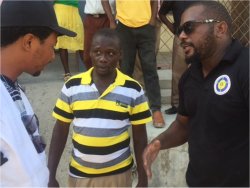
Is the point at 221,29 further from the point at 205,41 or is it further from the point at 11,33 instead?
the point at 11,33

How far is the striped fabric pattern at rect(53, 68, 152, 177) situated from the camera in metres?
2.61

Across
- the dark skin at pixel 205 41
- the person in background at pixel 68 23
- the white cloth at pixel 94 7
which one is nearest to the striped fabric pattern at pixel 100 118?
the dark skin at pixel 205 41

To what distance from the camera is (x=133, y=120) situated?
2.70 meters

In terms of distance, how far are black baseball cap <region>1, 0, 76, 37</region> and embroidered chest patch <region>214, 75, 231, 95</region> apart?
2.51ft

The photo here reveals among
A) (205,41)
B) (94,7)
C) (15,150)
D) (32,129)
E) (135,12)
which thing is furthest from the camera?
(94,7)

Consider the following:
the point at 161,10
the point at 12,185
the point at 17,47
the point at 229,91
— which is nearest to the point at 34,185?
the point at 12,185

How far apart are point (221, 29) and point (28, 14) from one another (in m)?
0.96

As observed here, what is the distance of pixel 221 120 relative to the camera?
2.03 m

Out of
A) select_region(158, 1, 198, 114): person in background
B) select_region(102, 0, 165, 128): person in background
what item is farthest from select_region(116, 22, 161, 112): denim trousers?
select_region(158, 1, 198, 114): person in background

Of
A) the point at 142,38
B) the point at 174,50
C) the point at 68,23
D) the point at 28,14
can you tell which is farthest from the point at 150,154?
the point at 68,23

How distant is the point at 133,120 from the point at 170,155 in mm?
1456

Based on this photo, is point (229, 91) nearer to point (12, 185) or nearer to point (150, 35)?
point (12, 185)

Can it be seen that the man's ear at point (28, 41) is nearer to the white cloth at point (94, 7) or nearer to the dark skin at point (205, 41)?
the dark skin at point (205, 41)

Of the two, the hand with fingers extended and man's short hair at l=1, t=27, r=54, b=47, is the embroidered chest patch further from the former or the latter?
man's short hair at l=1, t=27, r=54, b=47
